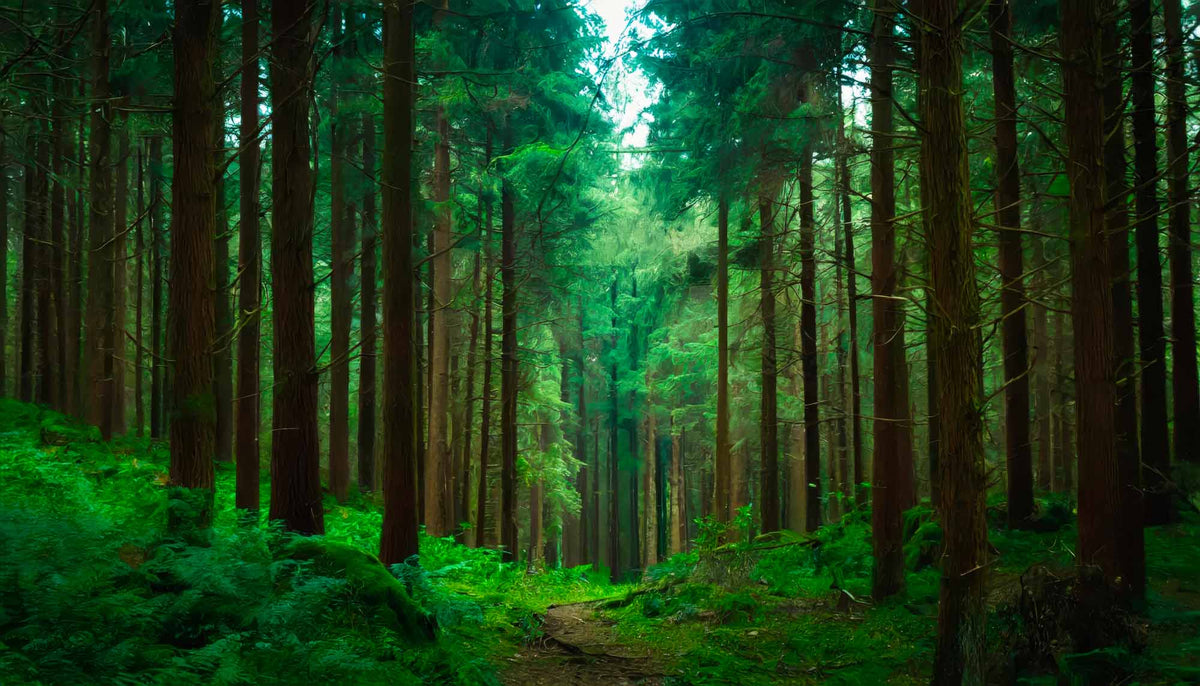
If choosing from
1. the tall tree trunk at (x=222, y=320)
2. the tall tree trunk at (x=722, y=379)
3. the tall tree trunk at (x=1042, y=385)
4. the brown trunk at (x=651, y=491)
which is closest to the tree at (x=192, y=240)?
the tall tree trunk at (x=222, y=320)

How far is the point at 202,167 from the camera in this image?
6.64 metres

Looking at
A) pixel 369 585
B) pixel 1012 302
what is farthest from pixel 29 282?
pixel 1012 302

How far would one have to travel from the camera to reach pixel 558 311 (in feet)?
74.4

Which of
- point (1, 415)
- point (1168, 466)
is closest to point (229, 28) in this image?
point (1, 415)

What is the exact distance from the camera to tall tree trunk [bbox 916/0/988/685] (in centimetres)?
577

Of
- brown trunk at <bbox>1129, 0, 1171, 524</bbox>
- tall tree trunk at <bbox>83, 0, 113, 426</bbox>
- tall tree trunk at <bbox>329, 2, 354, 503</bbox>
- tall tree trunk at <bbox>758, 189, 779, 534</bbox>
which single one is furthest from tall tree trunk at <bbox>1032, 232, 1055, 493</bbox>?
tall tree trunk at <bbox>83, 0, 113, 426</bbox>

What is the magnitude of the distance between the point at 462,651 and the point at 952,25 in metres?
6.54

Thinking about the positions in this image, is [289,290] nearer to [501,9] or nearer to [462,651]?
[462,651]

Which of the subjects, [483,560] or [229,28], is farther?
[483,560]

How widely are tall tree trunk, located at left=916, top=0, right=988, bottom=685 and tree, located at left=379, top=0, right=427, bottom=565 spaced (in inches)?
237

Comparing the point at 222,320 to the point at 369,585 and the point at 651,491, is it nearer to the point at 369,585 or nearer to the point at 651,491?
the point at 369,585

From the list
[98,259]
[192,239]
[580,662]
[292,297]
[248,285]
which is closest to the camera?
[192,239]

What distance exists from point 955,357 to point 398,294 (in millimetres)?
6306

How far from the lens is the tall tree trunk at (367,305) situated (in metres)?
16.2
